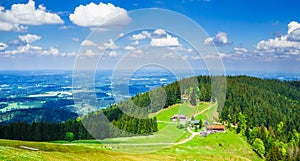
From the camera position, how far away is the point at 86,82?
29.3 metres

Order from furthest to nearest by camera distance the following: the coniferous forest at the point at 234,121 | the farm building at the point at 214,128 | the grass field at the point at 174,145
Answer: the farm building at the point at 214,128, the coniferous forest at the point at 234,121, the grass field at the point at 174,145

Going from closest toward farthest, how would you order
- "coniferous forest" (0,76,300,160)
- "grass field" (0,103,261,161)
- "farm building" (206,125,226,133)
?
"grass field" (0,103,261,161)
"coniferous forest" (0,76,300,160)
"farm building" (206,125,226,133)

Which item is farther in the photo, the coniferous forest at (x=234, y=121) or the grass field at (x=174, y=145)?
the coniferous forest at (x=234, y=121)

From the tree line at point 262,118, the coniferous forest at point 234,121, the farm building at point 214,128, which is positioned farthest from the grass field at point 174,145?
the tree line at point 262,118

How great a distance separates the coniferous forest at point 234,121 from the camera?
79562 mm

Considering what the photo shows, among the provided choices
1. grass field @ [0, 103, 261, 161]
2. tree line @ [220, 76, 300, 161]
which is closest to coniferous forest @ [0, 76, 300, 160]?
tree line @ [220, 76, 300, 161]

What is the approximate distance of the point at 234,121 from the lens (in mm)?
141375

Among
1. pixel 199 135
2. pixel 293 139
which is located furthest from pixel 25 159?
pixel 293 139

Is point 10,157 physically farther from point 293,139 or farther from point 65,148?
point 293,139

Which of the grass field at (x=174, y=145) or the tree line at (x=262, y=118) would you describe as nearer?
the grass field at (x=174, y=145)

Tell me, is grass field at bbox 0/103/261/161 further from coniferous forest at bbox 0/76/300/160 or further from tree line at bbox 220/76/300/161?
tree line at bbox 220/76/300/161

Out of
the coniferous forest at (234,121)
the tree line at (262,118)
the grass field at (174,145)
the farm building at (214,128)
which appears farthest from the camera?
the tree line at (262,118)

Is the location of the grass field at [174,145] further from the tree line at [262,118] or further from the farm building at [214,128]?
the tree line at [262,118]

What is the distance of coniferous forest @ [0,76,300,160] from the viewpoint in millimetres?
79562
